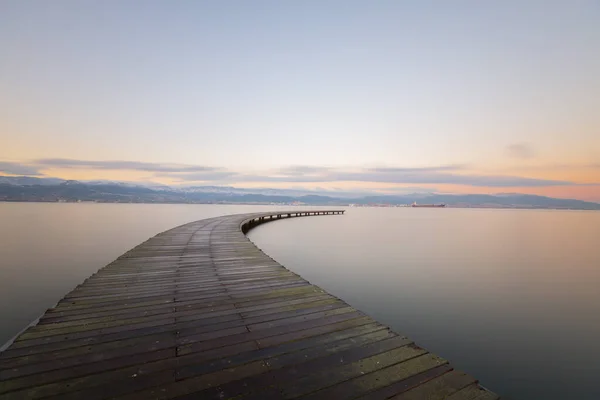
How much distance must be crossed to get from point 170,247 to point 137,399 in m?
10.3

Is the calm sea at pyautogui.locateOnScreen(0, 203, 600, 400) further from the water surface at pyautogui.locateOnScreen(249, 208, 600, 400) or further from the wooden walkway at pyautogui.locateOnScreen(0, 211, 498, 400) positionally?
the wooden walkway at pyautogui.locateOnScreen(0, 211, 498, 400)

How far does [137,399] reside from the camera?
110 inches

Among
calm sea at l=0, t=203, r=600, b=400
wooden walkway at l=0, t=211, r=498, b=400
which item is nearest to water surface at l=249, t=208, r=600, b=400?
calm sea at l=0, t=203, r=600, b=400

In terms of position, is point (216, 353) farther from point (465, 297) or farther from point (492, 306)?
point (465, 297)

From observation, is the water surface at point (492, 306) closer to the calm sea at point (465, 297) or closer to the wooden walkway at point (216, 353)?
the calm sea at point (465, 297)

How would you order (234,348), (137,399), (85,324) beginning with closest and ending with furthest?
(137,399), (234,348), (85,324)

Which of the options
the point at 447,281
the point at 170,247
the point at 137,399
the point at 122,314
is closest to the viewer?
the point at 137,399

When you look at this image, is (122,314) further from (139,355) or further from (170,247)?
(170,247)

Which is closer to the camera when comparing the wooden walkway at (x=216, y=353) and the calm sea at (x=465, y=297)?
the wooden walkway at (x=216, y=353)

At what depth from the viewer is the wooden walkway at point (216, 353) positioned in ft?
9.78

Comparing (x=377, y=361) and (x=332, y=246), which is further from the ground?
(x=377, y=361)

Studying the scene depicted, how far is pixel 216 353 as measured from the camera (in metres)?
3.66

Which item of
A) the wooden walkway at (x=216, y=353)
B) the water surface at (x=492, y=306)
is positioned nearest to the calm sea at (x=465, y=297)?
the water surface at (x=492, y=306)

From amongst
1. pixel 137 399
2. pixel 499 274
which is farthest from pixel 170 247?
pixel 499 274
